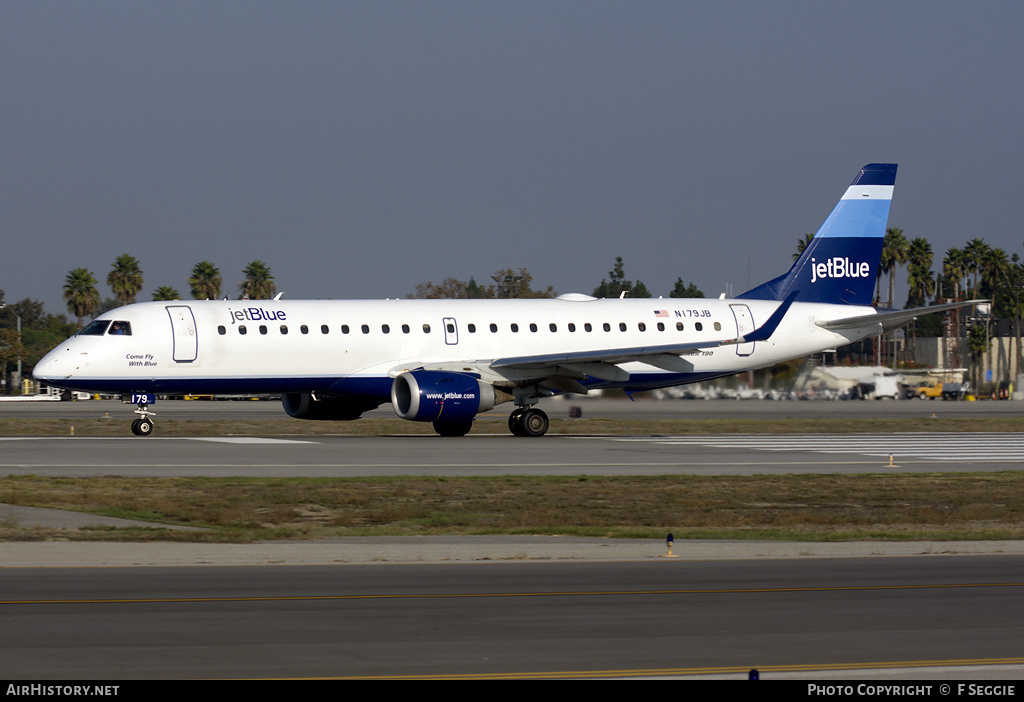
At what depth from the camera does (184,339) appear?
3347 cm

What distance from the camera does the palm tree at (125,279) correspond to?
108m

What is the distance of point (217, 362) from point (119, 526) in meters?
18.0

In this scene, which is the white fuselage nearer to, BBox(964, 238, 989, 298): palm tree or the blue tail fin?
the blue tail fin

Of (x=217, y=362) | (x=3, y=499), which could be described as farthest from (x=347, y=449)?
(x=3, y=499)

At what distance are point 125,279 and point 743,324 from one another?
81698 millimetres

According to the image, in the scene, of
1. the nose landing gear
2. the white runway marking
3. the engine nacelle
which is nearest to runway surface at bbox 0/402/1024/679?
the white runway marking

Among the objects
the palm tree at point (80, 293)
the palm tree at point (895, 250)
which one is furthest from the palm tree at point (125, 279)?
the palm tree at point (895, 250)

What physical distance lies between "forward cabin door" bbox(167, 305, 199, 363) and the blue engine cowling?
567 centimetres

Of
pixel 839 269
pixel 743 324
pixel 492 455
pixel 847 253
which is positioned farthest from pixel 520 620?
pixel 847 253

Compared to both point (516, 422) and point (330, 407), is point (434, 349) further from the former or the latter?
point (330, 407)

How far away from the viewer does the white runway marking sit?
97.5 feet

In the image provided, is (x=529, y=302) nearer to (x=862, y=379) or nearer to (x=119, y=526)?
(x=119, y=526)

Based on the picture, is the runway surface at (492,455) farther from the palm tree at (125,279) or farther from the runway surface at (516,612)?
the palm tree at (125,279)

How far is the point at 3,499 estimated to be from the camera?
18.3 m
